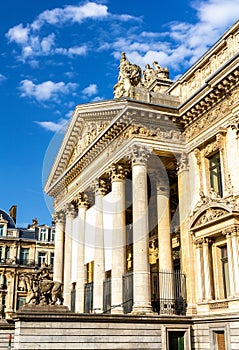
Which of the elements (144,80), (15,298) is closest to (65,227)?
(144,80)

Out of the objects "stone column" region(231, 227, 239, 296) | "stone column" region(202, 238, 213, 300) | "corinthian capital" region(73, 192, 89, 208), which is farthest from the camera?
"corinthian capital" region(73, 192, 89, 208)

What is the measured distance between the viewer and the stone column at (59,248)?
37.2m

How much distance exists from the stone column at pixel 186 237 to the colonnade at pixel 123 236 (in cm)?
188

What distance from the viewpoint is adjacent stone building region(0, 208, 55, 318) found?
61.1m

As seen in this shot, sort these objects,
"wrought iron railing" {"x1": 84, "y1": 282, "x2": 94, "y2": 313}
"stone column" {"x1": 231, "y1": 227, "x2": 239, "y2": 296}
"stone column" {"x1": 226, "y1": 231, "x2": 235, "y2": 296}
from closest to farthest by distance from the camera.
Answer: "stone column" {"x1": 231, "y1": 227, "x2": 239, "y2": 296}
"stone column" {"x1": 226, "y1": 231, "x2": 235, "y2": 296}
"wrought iron railing" {"x1": 84, "y1": 282, "x2": 94, "y2": 313}

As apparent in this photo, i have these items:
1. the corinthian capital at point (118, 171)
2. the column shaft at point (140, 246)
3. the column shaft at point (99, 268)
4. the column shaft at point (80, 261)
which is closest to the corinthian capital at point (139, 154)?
the column shaft at point (140, 246)

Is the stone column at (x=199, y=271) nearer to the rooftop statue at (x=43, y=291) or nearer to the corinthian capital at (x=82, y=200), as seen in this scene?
the rooftop statue at (x=43, y=291)

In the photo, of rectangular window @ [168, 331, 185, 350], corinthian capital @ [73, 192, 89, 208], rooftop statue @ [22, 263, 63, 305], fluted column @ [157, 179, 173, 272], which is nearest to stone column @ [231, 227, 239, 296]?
rectangular window @ [168, 331, 185, 350]

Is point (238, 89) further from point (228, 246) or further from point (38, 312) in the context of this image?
point (38, 312)

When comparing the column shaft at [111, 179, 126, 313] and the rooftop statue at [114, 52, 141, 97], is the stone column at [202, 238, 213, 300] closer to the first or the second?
the column shaft at [111, 179, 126, 313]

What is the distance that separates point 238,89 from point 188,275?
947cm

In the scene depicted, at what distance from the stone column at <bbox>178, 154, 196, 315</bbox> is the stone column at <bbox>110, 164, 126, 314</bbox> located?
3202 mm

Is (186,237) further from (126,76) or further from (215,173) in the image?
(126,76)

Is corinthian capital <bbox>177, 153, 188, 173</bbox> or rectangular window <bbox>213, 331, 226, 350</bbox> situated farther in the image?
corinthian capital <bbox>177, 153, 188, 173</bbox>
